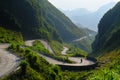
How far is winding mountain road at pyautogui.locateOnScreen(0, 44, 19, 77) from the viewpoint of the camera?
67.4 m

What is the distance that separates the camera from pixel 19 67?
67.9 metres

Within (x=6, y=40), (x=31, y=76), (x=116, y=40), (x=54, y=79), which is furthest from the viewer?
(x=116, y=40)

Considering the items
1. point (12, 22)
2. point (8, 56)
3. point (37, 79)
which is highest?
point (12, 22)

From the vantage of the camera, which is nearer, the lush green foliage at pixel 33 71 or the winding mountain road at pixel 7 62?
the lush green foliage at pixel 33 71

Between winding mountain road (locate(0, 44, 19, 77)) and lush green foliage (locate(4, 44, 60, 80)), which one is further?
winding mountain road (locate(0, 44, 19, 77))

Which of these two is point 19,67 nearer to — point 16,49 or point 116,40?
point 16,49

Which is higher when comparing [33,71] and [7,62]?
[7,62]

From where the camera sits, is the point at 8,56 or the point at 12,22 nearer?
the point at 8,56

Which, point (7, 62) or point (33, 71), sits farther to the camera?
point (7, 62)

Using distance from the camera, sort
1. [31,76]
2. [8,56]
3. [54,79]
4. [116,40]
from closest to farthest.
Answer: [31,76]
[54,79]
[8,56]
[116,40]

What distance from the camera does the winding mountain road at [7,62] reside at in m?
67.4

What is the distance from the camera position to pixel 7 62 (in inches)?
3036

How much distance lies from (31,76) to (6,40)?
267 ft

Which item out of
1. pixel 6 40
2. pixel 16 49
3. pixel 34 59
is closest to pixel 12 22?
pixel 6 40
